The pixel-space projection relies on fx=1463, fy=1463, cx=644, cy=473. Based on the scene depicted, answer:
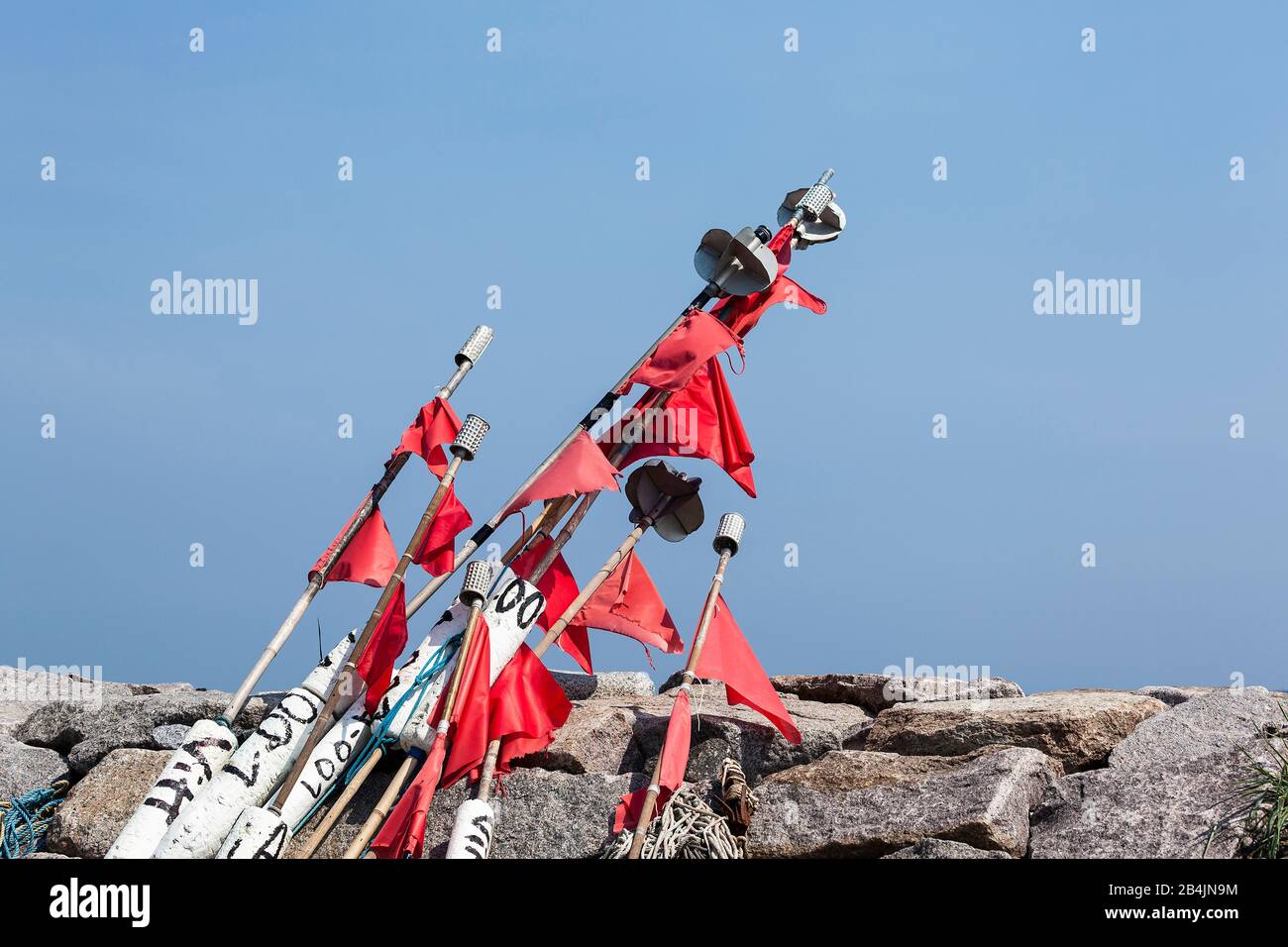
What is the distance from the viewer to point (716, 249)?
31.3 feet

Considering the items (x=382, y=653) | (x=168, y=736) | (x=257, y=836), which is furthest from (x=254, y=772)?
(x=168, y=736)

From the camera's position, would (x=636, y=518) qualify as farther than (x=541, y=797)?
Yes

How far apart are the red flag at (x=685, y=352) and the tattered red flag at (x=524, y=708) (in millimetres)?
1847

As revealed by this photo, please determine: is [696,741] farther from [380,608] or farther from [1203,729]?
[1203,729]

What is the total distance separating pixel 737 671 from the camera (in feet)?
27.5

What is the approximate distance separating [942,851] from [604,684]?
12.9 ft

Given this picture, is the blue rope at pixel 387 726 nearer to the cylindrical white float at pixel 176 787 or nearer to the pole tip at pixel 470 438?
the cylindrical white float at pixel 176 787

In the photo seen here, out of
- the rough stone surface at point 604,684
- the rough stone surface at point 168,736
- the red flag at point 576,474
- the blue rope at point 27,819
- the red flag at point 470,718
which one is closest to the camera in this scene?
the red flag at point 470,718

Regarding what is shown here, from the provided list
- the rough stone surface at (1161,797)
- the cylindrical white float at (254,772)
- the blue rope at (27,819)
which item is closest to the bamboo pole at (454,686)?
the cylindrical white float at (254,772)

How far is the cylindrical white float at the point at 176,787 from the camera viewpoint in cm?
773

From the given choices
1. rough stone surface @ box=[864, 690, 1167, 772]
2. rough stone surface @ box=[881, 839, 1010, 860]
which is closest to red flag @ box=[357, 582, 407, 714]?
rough stone surface @ box=[864, 690, 1167, 772]

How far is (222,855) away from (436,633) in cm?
178

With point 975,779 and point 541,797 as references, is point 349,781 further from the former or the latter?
point 975,779
